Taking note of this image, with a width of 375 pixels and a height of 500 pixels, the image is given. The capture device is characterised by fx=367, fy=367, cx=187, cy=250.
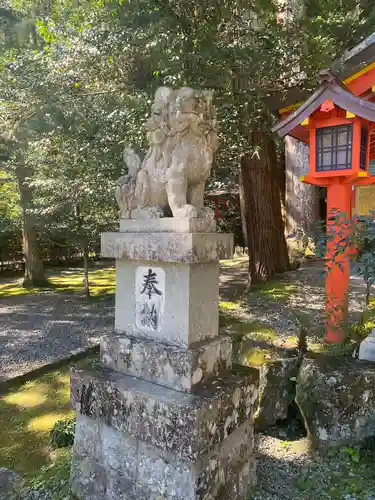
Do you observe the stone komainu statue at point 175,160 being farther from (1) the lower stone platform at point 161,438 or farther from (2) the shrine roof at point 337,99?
(2) the shrine roof at point 337,99

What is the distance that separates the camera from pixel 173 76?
5.08 meters

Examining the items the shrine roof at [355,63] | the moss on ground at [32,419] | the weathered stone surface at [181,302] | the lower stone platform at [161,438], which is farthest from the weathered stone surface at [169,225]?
the shrine roof at [355,63]

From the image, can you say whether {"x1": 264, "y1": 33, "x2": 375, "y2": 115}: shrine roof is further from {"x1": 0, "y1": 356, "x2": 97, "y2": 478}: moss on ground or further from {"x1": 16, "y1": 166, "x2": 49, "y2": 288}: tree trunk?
{"x1": 16, "y1": 166, "x2": 49, "y2": 288}: tree trunk

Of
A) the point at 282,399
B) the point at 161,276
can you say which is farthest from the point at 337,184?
the point at 161,276

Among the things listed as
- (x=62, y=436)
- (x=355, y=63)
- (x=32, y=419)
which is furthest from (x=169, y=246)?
(x=355, y=63)

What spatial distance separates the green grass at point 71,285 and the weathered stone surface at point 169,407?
878 cm

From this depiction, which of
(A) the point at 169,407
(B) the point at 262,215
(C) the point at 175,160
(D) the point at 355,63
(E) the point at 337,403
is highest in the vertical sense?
(D) the point at 355,63

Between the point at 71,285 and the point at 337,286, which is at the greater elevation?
the point at 337,286

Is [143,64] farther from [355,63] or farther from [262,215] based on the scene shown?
[262,215]

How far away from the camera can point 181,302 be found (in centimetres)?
246

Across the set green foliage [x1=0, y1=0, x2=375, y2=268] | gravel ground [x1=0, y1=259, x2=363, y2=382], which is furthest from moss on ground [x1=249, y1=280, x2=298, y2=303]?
green foliage [x1=0, y1=0, x2=375, y2=268]

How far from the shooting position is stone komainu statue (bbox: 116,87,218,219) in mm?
2535

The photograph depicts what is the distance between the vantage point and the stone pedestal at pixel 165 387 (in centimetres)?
235

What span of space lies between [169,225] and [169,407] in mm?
1176
